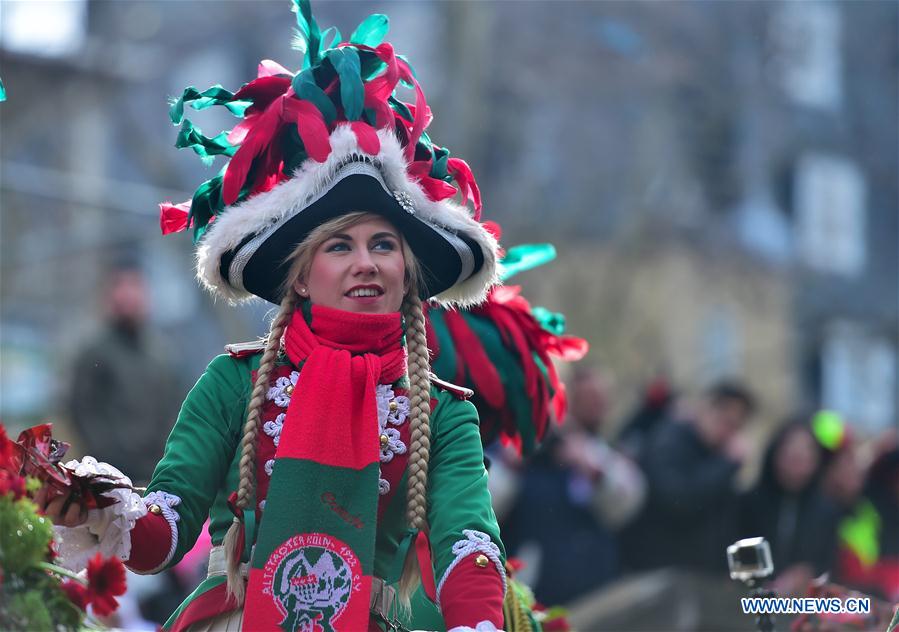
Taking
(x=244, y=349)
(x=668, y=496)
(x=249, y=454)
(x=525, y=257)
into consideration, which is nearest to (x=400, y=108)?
(x=244, y=349)

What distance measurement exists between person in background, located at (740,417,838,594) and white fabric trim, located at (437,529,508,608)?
15.7 feet

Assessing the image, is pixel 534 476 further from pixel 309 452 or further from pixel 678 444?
pixel 309 452

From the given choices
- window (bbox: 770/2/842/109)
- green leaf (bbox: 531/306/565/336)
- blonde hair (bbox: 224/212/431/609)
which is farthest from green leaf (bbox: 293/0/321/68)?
window (bbox: 770/2/842/109)

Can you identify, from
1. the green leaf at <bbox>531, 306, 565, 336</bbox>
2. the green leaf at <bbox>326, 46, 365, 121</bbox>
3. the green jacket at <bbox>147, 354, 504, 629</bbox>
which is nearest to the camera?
the green jacket at <bbox>147, 354, 504, 629</bbox>

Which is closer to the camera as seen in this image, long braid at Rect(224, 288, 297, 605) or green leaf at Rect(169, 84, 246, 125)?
long braid at Rect(224, 288, 297, 605)

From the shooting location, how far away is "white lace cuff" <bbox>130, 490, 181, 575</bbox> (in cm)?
374

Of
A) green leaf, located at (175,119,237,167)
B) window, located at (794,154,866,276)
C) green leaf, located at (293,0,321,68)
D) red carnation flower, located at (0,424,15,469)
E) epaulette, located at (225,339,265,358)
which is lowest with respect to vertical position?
red carnation flower, located at (0,424,15,469)

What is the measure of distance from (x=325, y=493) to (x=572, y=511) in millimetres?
4355

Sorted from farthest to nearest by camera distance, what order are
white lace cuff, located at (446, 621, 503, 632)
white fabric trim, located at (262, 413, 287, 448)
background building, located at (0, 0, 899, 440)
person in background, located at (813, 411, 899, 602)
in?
1. background building, located at (0, 0, 899, 440)
2. person in background, located at (813, 411, 899, 602)
3. white fabric trim, located at (262, 413, 287, 448)
4. white lace cuff, located at (446, 621, 503, 632)

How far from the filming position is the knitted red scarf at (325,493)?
374 cm

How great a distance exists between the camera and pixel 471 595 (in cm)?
362

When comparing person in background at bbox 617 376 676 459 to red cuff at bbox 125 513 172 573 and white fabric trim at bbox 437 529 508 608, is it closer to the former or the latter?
white fabric trim at bbox 437 529 508 608

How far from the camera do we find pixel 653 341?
24219 millimetres

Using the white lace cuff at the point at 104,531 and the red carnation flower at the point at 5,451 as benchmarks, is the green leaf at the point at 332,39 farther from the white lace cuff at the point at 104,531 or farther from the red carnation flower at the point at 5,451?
the red carnation flower at the point at 5,451
